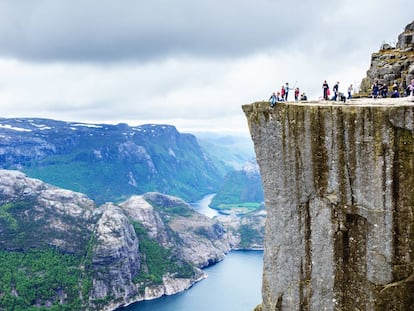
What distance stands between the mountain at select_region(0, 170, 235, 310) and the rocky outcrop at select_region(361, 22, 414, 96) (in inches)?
5032

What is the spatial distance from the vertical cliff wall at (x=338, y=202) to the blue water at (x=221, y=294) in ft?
348

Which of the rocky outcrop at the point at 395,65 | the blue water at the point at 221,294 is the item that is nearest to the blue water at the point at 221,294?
the blue water at the point at 221,294

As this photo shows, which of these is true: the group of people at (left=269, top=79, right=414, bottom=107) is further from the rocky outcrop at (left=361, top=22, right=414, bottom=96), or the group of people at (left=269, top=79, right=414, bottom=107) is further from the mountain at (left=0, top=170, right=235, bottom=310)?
the mountain at (left=0, top=170, right=235, bottom=310)

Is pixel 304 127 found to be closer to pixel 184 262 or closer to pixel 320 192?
pixel 320 192

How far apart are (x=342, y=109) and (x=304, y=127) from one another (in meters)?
1.33

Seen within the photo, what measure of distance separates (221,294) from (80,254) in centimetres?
5354

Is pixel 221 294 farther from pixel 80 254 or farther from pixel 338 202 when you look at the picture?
pixel 338 202

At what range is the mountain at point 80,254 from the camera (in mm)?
143875

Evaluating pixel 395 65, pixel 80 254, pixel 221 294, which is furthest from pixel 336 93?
pixel 80 254

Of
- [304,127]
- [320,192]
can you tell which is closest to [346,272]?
[320,192]

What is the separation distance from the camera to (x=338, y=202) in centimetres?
1520

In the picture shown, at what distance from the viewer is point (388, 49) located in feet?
105

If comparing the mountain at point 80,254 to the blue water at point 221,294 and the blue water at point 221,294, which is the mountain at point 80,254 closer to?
the blue water at point 221,294

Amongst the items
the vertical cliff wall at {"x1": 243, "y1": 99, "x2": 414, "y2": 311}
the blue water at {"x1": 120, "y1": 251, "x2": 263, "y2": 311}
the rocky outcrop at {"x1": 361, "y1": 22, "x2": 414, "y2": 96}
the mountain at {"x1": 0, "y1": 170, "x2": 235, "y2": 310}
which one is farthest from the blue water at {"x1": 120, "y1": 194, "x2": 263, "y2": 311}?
the vertical cliff wall at {"x1": 243, "y1": 99, "x2": 414, "y2": 311}
